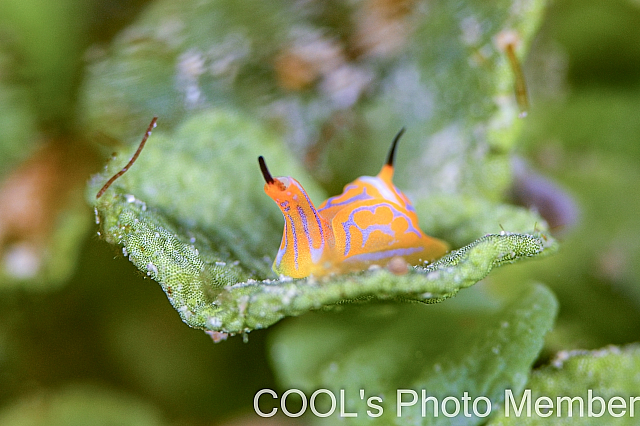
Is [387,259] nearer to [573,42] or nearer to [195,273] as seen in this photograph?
[195,273]

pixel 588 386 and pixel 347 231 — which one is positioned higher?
pixel 347 231

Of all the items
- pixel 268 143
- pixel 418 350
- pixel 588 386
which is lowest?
pixel 588 386

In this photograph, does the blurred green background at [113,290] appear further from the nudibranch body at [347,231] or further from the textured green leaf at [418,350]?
the nudibranch body at [347,231]

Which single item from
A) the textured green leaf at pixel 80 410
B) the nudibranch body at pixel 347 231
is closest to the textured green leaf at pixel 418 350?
the nudibranch body at pixel 347 231

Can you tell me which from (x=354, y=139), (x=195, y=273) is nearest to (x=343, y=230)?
(x=195, y=273)

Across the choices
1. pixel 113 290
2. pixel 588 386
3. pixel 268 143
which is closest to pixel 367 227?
pixel 268 143

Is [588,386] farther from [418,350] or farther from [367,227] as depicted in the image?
[367,227]
